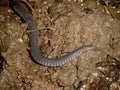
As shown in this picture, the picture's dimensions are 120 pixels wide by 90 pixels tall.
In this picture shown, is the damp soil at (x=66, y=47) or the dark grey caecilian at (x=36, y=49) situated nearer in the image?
the damp soil at (x=66, y=47)

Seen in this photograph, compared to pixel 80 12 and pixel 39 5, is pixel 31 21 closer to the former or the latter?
pixel 39 5

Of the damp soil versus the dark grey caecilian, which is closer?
the damp soil

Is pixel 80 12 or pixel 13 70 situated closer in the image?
pixel 13 70

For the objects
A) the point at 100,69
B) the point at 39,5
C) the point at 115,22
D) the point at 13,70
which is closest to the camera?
the point at 100,69

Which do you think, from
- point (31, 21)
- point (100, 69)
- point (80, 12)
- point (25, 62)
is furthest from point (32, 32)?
point (100, 69)

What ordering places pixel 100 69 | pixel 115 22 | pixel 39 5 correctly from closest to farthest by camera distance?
1. pixel 100 69
2. pixel 115 22
3. pixel 39 5

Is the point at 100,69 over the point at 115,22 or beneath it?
beneath

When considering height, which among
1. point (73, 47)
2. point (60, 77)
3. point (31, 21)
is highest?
point (31, 21)
